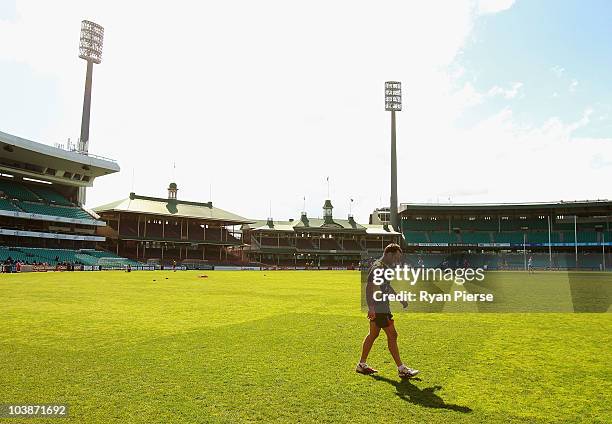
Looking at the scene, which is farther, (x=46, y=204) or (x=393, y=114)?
(x=393, y=114)

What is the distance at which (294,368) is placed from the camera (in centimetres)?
839

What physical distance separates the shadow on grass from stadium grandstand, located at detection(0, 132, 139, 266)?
57.9m

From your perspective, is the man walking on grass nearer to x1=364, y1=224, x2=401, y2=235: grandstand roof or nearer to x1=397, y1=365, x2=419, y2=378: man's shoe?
x1=397, y1=365, x2=419, y2=378: man's shoe

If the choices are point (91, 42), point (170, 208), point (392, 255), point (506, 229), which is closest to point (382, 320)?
point (392, 255)

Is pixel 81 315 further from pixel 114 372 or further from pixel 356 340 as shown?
pixel 356 340

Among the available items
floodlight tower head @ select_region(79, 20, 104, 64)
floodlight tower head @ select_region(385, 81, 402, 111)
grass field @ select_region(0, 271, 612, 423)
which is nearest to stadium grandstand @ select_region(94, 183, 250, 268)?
floodlight tower head @ select_region(79, 20, 104, 64)

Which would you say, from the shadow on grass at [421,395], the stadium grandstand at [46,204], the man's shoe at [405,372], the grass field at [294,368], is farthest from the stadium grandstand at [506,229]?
the shadow on grass at [421,395]

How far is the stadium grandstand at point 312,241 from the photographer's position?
9631cm

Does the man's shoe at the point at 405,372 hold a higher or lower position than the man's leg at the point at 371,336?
lower

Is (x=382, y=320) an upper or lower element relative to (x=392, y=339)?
upper

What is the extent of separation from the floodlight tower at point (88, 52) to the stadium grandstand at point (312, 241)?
1474 inches

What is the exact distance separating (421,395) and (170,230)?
83197 mm

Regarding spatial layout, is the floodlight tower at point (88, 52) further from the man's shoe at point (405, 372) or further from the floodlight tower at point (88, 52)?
the man's shoe at point (405, 372)

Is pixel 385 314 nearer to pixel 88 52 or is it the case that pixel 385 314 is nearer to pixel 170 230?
pixel 170 230
